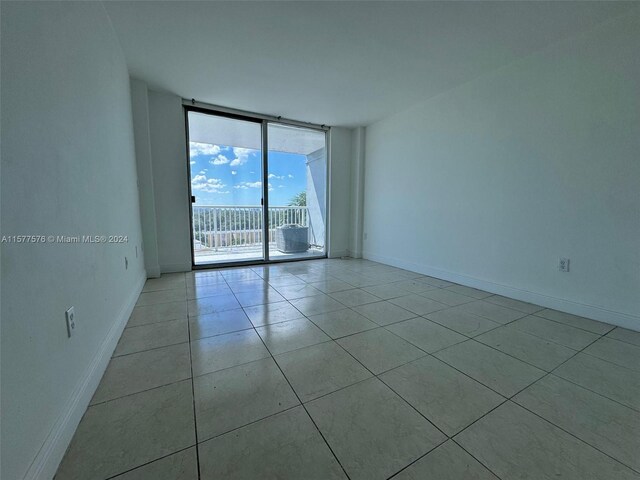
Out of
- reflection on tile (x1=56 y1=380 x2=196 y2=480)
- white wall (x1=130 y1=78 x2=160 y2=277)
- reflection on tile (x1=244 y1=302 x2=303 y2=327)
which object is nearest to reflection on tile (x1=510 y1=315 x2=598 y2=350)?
reflection on tile (x1=244 y1=302 x2=303 y2=327)

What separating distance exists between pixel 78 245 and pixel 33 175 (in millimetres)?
440

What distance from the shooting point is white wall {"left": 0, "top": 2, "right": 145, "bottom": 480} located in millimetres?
718

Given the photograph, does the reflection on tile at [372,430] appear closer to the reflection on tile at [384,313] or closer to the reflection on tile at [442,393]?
the reflection on tile at [442,393]

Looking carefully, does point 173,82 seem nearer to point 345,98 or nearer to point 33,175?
point 345,98

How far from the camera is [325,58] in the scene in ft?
7.66

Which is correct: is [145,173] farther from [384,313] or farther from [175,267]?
[384,313]

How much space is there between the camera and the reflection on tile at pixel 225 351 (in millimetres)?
1416

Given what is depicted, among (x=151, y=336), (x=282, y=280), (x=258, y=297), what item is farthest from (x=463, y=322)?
(x=151, y=336)

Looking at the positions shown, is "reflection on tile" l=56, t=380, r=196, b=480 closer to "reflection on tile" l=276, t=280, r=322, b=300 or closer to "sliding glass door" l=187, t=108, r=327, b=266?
"reflection on tile" l=276, t=280, r=322, b=300

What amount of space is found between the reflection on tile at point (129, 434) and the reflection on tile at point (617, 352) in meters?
2.23

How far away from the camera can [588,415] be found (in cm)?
108

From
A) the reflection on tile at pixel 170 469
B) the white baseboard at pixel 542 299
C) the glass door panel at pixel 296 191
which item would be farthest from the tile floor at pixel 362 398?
the glass door panel at pixel 296 191

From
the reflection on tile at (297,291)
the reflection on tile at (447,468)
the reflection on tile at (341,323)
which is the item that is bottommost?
the reflection on tile at (447,468)

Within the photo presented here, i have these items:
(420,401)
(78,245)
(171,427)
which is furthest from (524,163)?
(78,245)
